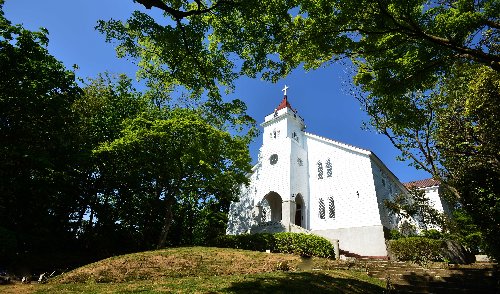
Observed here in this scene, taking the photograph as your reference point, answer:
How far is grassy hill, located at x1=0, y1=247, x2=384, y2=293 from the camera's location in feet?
35.9

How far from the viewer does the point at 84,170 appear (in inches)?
1037

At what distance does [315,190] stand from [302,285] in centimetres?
1944

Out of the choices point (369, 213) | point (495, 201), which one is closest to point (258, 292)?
point (495, 201)

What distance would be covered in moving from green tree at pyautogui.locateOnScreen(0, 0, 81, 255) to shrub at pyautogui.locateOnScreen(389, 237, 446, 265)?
2379 cm

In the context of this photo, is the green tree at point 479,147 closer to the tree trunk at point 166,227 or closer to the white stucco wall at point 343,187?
the white stucco wall at point 343,187

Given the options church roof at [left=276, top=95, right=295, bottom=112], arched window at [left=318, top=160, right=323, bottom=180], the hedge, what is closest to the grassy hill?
the hedge

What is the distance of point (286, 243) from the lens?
23547mm

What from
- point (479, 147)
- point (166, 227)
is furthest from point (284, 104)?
point (479, 147)

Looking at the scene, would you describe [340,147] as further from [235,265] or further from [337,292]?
[337,292]

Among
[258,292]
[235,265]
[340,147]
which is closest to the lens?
[258,292]

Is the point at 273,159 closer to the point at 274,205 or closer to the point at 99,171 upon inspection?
the point at 274,205

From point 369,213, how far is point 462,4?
67.5 ft

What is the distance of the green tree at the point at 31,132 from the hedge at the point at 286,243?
576 inches

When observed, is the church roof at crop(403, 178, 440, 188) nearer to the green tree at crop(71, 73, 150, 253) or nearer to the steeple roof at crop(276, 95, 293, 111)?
the steeple roof at crop(276, 95, 293, 111)
